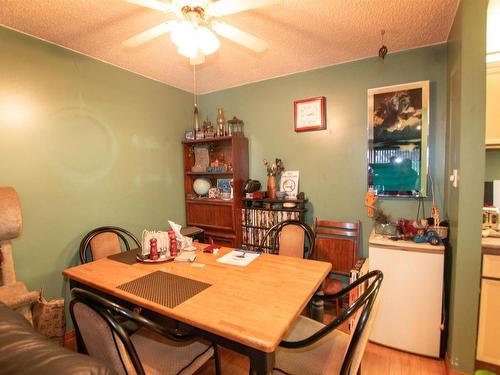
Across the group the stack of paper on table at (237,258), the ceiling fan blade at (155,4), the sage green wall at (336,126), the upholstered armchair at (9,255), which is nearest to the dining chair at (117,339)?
the stack of paper on table at (237,258)

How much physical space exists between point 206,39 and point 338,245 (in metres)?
2.16

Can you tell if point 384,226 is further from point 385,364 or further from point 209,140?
point 209,140

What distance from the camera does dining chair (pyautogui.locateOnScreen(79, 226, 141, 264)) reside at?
7.24ft

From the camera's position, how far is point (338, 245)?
2.56m

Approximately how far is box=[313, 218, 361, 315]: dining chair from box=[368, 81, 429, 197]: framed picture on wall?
468 millimetres

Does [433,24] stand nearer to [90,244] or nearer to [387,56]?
[387,56]

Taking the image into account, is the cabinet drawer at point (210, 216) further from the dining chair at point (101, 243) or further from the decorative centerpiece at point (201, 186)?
the dining chair at point (101, 243)

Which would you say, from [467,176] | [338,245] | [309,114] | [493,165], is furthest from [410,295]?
[309,114]

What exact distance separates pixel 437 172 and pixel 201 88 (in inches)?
108

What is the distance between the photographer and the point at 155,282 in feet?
4.69

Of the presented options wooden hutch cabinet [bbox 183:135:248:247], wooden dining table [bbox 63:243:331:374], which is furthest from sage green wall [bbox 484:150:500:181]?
wooden hutch cabinet [bbox 183:135:248:247]

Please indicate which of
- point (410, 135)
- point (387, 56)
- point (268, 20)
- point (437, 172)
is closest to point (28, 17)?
point (268, 20)

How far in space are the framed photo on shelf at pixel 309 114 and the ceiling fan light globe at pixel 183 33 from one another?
5.28 feet

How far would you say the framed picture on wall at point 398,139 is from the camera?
2209 millimetres
